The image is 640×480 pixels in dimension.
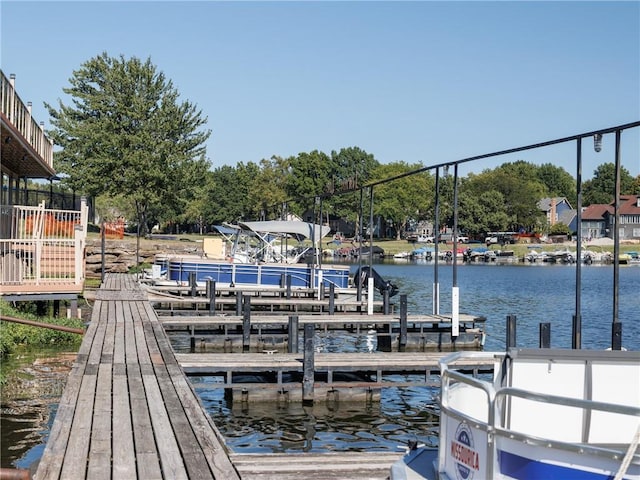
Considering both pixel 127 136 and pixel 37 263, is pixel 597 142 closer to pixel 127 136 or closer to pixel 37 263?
pixel 37 263

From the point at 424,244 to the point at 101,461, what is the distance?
134 meters

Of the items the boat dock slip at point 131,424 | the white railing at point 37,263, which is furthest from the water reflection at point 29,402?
the white railing at point 37,263

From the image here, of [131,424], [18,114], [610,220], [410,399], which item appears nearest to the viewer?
[131,424]

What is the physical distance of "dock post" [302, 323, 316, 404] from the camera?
17.8 m

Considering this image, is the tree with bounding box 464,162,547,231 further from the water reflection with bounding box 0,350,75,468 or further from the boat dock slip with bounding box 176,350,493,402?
the water reflection with bounding box 0,350,75,468

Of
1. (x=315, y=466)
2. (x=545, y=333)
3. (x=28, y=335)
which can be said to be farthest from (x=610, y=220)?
(x=315, y=466)

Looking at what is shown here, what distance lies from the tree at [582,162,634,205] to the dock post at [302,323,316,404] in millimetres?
174936

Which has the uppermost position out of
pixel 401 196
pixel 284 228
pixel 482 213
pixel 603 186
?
pixel 603 186

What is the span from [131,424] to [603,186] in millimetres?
192685

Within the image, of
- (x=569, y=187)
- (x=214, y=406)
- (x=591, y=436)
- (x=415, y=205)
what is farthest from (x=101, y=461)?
(x=569, y=187)

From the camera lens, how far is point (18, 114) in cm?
2362

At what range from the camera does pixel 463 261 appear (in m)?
128

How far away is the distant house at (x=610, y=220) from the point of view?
149 metres

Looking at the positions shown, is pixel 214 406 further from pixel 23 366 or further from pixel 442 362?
pixel 442 362
